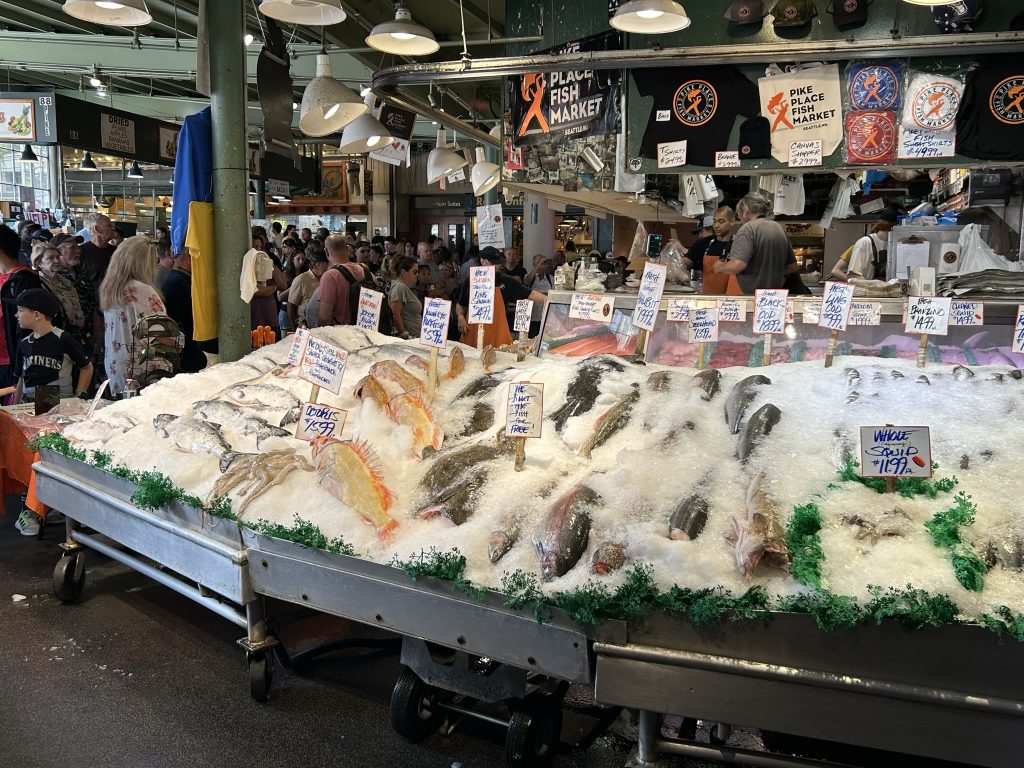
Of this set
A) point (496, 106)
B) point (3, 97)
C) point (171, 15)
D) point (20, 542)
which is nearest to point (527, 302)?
point (20, 542)

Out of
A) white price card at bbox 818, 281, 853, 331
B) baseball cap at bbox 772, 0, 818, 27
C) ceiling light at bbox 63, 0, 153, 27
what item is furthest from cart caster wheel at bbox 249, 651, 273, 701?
baseball cap at bbox 772, 0, 818, 27

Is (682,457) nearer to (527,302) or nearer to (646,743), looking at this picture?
(646,743)

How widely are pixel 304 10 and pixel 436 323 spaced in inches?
88.5

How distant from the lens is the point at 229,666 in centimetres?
367

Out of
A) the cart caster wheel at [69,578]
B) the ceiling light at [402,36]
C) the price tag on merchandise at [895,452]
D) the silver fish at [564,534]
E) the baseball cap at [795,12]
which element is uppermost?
the baseball cap at [795,12]

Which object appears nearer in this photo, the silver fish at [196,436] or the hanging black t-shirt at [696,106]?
the silver fish at [196,436]

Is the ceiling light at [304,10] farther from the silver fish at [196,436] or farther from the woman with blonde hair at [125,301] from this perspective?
the silver fish at [196,436]

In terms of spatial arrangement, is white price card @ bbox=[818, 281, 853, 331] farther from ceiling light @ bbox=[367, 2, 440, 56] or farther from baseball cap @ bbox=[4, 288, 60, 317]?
baseball cap @ bbox=[4, 288, 60, 317]

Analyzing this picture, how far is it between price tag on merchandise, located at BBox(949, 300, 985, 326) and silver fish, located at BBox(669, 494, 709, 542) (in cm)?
185

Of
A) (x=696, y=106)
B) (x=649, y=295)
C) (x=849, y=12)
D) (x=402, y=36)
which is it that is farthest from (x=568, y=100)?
(x=649, y=295)

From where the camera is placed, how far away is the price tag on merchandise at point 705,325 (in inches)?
150

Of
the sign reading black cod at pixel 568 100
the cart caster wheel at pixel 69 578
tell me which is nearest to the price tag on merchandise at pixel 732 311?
the sign reading black cod at pixel 568 100

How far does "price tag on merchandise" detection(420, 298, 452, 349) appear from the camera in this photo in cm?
384

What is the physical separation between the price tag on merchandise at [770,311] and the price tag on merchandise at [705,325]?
20cm
